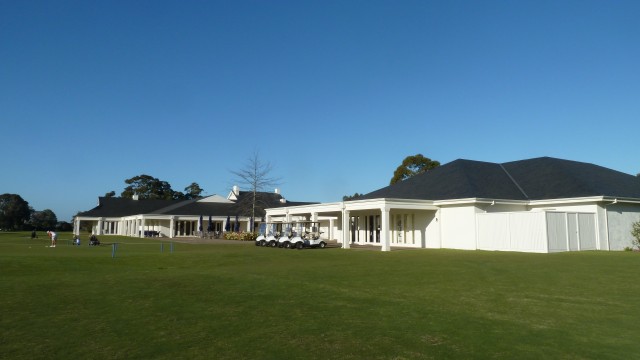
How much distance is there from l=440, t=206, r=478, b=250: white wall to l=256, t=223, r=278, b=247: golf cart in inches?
423

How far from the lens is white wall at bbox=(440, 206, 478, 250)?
2472 centimetres

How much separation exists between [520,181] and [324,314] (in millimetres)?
25804

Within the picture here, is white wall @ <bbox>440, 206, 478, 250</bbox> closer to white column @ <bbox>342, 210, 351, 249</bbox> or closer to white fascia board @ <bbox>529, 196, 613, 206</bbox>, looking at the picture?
white fascia board @ <bbox>529, 196, 613, 206</bbox>

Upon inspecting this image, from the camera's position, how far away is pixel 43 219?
94.1 m

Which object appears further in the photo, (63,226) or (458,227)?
(63,226)

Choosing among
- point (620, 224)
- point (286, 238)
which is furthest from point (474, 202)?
point (286, 238)

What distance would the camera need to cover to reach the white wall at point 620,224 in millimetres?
23859

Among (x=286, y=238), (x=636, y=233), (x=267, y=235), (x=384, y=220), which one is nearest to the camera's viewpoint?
(x=636, y=233)

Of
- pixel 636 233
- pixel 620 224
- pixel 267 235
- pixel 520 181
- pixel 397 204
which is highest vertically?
pixel 520 181

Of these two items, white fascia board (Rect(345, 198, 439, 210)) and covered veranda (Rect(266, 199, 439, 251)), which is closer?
white fascia board (Rect(345, 198, 439, 210))

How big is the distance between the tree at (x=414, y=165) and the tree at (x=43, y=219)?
73.7 meters

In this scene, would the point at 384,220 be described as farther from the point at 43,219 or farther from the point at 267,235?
the point at 43,219

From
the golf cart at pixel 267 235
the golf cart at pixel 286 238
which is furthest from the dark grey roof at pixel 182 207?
the golf cart at pixel 286 238

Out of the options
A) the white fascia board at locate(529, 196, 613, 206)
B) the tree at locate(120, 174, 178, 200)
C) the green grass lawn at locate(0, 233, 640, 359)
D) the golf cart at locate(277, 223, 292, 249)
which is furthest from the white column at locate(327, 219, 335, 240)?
the tree at locate(120, 174, 178, 200)
